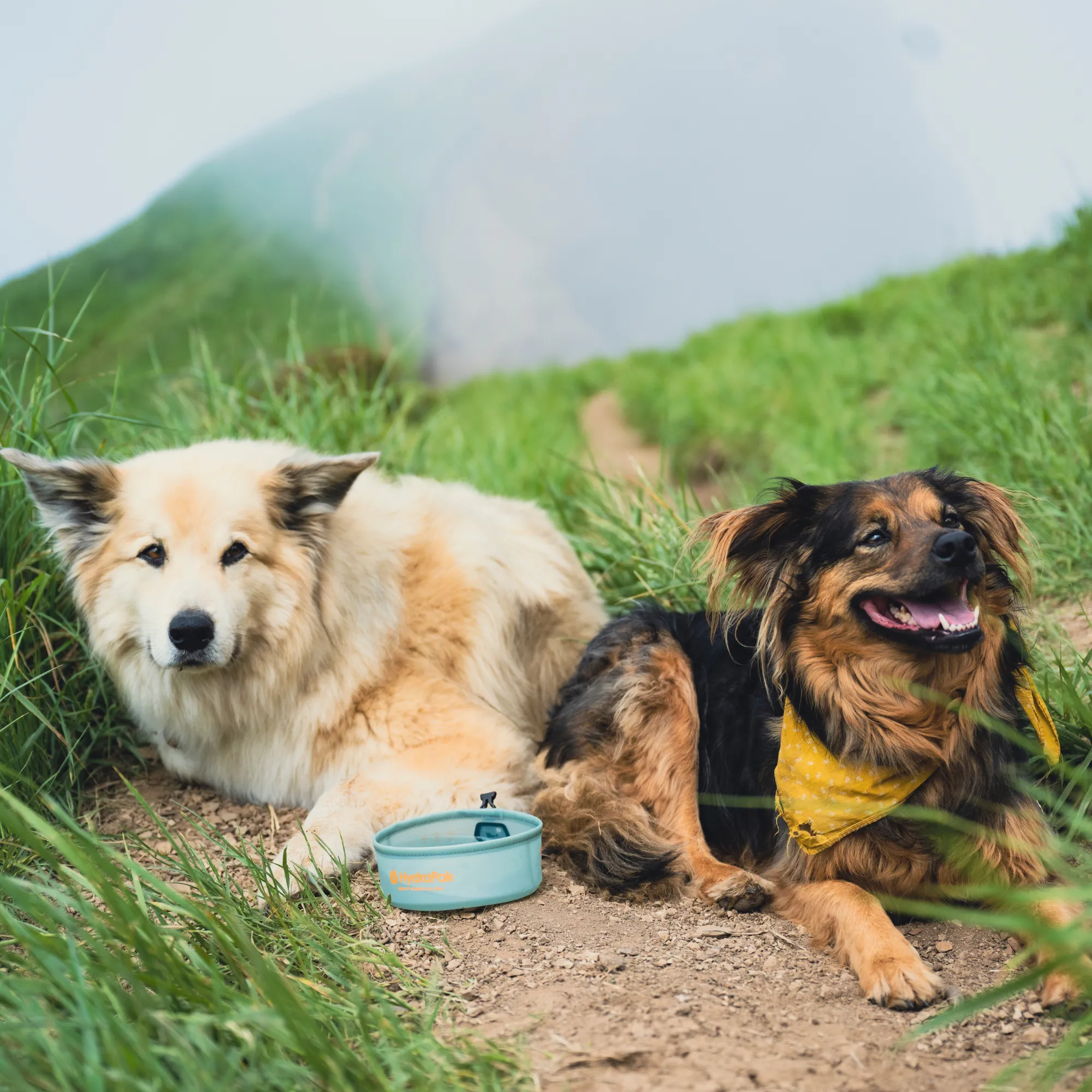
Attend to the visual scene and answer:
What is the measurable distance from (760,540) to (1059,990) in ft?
4.54

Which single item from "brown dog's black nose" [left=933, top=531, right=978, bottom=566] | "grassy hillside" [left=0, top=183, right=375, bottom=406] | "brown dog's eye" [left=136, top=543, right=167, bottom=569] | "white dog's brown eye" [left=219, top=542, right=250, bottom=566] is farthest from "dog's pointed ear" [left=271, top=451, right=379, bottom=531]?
"brown dog's black nose" [left=933, top=531, right=978, bottom=566]

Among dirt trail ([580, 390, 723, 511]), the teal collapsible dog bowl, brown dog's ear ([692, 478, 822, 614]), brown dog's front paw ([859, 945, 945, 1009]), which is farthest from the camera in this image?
dirt trail ([580, 390, 723, 511])

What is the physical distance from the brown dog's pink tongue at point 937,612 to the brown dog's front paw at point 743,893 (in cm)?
93

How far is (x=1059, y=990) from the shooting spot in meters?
2.08

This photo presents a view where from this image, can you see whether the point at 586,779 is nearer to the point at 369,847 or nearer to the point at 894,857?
the point at 369,847

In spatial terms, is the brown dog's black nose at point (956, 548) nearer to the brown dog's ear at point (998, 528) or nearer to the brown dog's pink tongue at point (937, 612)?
the brown dog's pink tongue at point (937, 612)

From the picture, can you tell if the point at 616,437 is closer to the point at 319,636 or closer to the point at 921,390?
the point at 921,390

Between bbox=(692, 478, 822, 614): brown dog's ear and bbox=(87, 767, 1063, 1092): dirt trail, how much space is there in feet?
3.16

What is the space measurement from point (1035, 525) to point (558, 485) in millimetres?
2591

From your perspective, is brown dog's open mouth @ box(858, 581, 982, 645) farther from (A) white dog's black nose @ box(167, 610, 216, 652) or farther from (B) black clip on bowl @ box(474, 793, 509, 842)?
(A) white dog's black nose @ box(167, 610, 216, 652)

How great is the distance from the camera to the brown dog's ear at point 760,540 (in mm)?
2852

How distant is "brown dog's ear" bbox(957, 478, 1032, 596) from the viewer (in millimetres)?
2762

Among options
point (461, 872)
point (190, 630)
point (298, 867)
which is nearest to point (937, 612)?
point (461, 872)

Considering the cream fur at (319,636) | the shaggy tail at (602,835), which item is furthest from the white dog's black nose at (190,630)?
the shaggy tail at (602,835)
